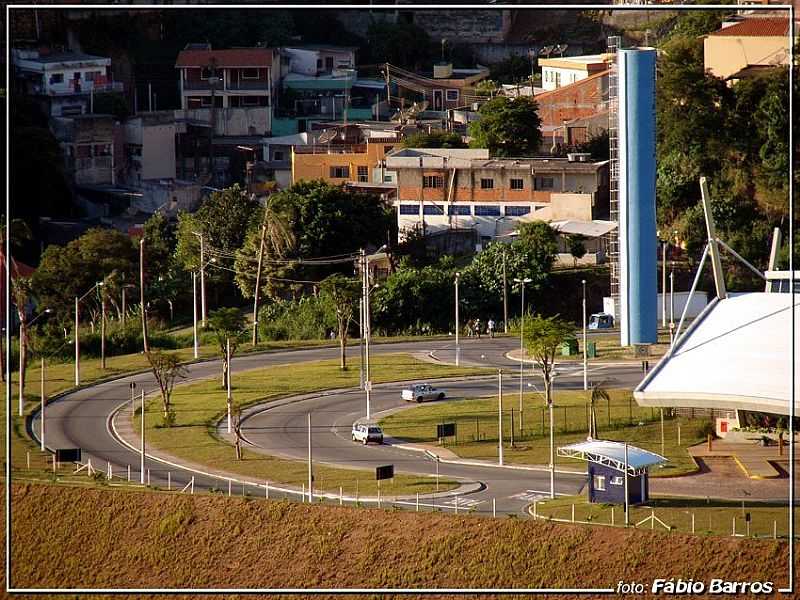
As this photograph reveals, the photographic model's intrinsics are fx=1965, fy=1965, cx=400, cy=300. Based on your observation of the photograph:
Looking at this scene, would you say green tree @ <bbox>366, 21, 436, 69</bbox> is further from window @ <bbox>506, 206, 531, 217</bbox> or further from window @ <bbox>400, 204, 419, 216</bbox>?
window @ <bbox>506, 206, 531, 217</bbox>

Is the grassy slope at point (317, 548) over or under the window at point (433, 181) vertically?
under

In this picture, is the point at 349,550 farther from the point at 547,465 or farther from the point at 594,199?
the point at 594,199

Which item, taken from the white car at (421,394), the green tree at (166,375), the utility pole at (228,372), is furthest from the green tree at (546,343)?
the green tree at (166,375)

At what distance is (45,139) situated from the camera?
3728cm

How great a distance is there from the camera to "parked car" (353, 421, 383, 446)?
21.8 meters

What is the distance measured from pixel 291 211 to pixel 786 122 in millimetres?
8215

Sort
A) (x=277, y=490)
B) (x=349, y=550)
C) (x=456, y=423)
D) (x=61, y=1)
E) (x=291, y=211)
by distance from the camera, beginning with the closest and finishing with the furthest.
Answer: (x=349, y=550) → (x=277, y=490) → (x=456, y=423) → (x=291, y=211) → (x=61, y=1)

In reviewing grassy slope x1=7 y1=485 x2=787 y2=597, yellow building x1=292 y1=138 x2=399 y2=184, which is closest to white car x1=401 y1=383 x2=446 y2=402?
grassy slope x1=7 y1=485 x2=787 y2=597

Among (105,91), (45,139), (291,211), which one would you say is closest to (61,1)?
(105,91)

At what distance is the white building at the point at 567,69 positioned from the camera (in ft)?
133

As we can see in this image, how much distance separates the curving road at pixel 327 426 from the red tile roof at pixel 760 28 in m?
9.96

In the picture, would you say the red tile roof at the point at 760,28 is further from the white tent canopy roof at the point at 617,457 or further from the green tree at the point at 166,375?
the white tent canopy roof at the point at 617,457

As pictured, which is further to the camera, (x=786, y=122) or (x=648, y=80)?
(x=786, y=122)

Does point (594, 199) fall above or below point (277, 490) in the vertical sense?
above
